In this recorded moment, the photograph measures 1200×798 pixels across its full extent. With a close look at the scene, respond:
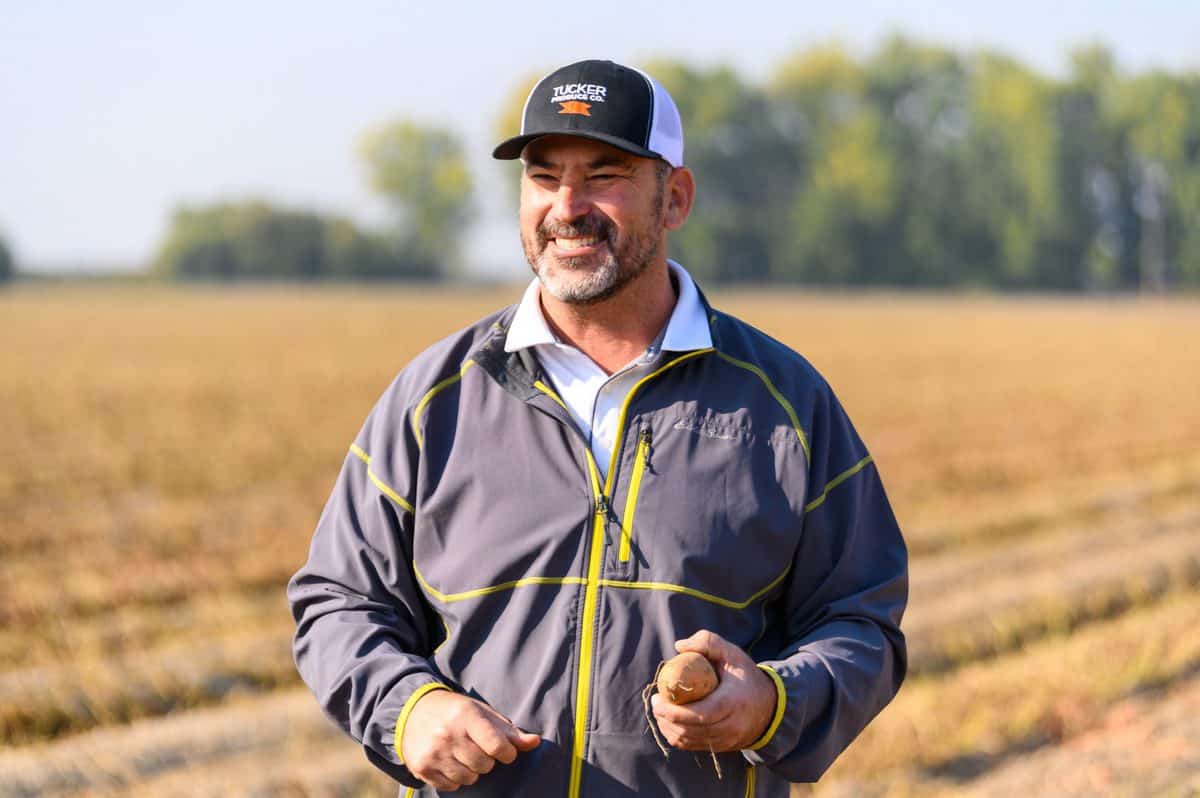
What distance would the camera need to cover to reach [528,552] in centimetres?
249

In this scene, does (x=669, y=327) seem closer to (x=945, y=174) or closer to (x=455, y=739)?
(x=455, y=739)

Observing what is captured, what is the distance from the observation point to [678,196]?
272cm

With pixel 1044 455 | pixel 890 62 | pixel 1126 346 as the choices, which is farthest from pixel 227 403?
pixel 890 62

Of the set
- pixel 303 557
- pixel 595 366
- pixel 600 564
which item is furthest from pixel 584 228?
pixel 303 557

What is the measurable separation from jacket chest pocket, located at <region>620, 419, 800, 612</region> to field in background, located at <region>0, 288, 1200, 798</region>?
2798mm

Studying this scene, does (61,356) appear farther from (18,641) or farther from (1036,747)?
(1036,747)

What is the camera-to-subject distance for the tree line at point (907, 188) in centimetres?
7081

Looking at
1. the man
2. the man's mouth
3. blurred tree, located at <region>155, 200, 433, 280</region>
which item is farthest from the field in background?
blurred tree, located at <region>155, 200, 433, 280</region>

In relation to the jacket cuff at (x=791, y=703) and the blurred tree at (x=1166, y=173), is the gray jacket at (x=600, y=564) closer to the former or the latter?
the jacket cuff at (x=791, y=703)

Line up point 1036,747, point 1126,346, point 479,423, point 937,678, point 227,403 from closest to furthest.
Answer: point 479,423 → point 1036,747 → point 937,678 → point 227,403 → point 1126,346

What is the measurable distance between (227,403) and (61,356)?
333 inches

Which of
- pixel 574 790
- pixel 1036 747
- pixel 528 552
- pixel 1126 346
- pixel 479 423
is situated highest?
pixel 479 423

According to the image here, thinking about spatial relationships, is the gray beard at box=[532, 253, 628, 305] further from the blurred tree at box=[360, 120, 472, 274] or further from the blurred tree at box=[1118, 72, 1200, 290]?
the blurred tree at box=[360, 120, 472, 274]

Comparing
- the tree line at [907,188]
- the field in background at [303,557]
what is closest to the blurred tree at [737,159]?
the tree line at [907,188]
